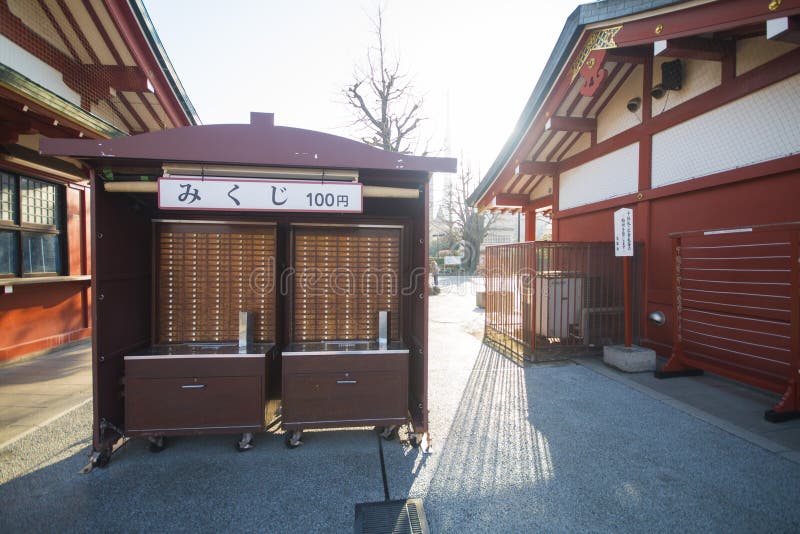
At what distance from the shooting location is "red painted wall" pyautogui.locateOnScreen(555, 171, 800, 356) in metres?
4.10

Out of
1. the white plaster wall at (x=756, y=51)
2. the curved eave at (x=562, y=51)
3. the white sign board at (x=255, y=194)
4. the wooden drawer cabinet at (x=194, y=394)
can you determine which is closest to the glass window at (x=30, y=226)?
the wooden drawer cabinet at (x=194, y=394)

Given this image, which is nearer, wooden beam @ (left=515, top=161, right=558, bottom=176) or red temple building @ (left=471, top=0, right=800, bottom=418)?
red temple building @ (left=471, top=0, right=800, bottom=418)

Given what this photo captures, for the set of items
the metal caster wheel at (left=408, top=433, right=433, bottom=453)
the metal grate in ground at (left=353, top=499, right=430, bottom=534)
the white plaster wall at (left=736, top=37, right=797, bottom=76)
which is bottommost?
the metal grate in ground at (left=353, top=499, right=430, bottom=534)

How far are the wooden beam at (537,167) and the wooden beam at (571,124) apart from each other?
4.44 ft

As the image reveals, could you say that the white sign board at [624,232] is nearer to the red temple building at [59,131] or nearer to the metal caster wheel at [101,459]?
the metal caster wheel at [101,459]

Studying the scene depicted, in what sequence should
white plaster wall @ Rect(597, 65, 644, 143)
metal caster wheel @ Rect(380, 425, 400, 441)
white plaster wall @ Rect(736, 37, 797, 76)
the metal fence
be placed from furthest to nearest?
white plaster wall @ Rect(597, 65, 644, 143), the metal fence, white plaster wall @ Rect(736, 37, 797, 76), metal caster wheel @ Rect(380, 425, 400, 441)

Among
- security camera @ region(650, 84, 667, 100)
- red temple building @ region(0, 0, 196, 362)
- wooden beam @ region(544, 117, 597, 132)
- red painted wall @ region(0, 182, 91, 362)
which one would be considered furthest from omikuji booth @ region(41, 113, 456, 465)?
security camera @ region(650, 84, 667, 100)

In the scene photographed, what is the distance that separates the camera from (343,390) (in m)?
2.98

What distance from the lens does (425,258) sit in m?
3.22

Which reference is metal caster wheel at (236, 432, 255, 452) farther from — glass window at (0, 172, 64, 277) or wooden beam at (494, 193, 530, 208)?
wooden beam at (494, 193, 530, 208)

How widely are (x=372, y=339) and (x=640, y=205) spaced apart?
551 cm

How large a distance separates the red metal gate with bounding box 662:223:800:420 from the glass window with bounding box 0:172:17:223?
9.90 meters

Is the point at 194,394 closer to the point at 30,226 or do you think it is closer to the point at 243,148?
the point at 243,148

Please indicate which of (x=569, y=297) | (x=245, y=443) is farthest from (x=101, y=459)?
(x=569, y=297)
